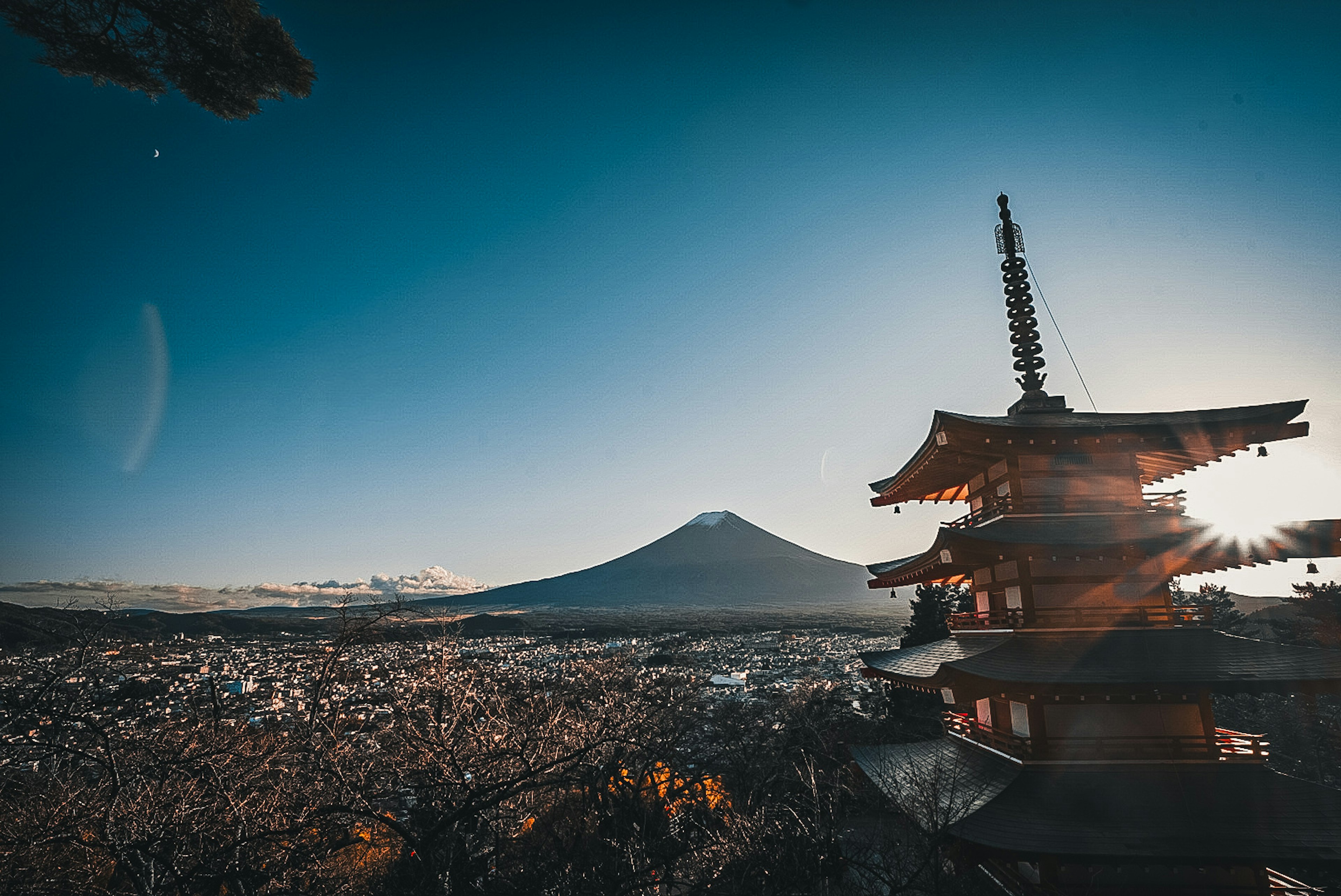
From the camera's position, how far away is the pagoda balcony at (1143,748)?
944 cm

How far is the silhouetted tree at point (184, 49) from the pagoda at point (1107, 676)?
10413mm

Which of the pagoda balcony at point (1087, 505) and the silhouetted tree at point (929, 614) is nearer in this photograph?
the pagoda balcony at point (1087, 505)

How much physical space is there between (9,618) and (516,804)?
1352 centimetres

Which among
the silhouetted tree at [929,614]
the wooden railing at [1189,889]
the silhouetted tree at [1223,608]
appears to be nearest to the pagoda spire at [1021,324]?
the wooden railing at [1189,889]

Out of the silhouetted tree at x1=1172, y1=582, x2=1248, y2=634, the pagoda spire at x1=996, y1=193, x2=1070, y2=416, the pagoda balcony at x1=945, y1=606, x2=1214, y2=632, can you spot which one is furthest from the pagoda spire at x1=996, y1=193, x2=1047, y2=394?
the silhouetted tree at x1=1172, y1=582, x2=1248, y2=634

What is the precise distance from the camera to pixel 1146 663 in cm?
943

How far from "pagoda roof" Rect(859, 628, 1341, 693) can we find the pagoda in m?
0.04

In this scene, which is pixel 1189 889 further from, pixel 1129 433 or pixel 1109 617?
pixel 1129 433

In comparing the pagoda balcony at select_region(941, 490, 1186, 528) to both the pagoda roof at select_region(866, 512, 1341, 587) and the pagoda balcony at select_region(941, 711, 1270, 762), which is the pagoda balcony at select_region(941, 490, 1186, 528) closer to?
the pagoda roof at select_region(866, 512, 1341, 587)

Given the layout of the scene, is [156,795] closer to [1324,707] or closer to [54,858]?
[54,858]

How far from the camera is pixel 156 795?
7.99 m

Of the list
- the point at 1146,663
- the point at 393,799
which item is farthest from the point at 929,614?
the point at 393,799

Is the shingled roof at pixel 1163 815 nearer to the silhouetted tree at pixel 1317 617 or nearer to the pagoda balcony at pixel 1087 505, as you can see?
the pagoda balcony at pixel 1087 505

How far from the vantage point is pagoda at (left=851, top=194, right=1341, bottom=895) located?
8539mm
